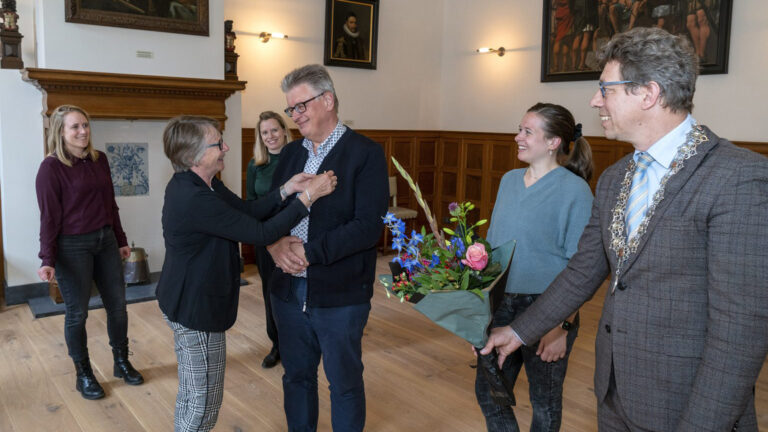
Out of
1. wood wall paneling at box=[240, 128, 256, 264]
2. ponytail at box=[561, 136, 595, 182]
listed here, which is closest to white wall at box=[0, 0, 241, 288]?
wood wall paneling at box=[240, 128, 256, 264]

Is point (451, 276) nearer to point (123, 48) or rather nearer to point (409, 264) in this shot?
point (409, 264)

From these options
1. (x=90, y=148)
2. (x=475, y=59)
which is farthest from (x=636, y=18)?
(x=90, y=148)

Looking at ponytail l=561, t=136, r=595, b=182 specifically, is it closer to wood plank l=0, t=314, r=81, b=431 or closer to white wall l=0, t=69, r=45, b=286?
wood plank l=0, t=314, r=81, b=431

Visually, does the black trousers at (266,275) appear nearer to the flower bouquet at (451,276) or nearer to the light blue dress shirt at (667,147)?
the flower bouquet at (451,276)

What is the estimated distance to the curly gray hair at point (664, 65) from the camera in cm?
142

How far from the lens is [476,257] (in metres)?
1.59

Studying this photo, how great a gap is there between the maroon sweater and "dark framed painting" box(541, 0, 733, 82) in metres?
4.21

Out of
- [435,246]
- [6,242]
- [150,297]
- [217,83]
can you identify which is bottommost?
[150,297]

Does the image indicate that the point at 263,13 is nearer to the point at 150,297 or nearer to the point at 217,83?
the point at 217,83

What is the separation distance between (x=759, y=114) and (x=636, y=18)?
1536 mm

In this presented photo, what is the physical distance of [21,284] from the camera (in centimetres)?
553

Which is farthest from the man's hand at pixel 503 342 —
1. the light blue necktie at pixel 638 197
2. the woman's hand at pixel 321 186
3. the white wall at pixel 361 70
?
the white wall at pixel 361 70

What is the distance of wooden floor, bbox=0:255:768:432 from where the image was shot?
332 cm

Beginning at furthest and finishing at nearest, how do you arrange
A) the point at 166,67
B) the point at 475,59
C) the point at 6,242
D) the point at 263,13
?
the point at 475,59, the point at 263,13, the point at 166,67, the point at 6,242
